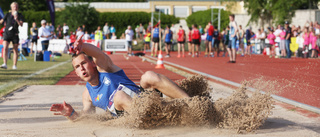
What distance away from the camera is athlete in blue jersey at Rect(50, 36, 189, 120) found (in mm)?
4863

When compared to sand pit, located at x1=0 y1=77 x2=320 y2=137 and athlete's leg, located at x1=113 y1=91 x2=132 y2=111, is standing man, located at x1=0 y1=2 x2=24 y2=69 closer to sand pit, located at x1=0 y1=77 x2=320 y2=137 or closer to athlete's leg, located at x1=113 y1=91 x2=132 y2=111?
sand pit, located at x1=0 y1=77 x2=320 y2=137

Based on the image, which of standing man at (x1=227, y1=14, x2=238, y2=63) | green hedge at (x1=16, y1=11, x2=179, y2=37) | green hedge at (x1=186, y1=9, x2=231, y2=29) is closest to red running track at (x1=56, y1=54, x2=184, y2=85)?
standing man at (x1=227, y1=14, x2=238, y2=63)

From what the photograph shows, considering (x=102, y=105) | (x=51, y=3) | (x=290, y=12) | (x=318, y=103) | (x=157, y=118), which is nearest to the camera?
(x=157, y=118)

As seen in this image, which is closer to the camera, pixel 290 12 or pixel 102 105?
pixel 102 105

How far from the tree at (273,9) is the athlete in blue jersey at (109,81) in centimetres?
3913

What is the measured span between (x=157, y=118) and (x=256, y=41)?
28.4 meters

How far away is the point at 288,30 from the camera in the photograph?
24.2 metres

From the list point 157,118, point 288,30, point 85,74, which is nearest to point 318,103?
point 157,118

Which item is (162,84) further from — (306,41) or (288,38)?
(288,38)

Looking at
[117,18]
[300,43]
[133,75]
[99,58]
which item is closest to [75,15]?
[117,18]

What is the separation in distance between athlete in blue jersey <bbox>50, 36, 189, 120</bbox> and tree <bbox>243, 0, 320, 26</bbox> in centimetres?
3913

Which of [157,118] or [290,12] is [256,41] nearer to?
[290,12]

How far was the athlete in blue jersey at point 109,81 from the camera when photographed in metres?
4.86

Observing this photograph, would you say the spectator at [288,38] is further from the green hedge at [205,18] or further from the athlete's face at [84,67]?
the green hedge at [205,18]
